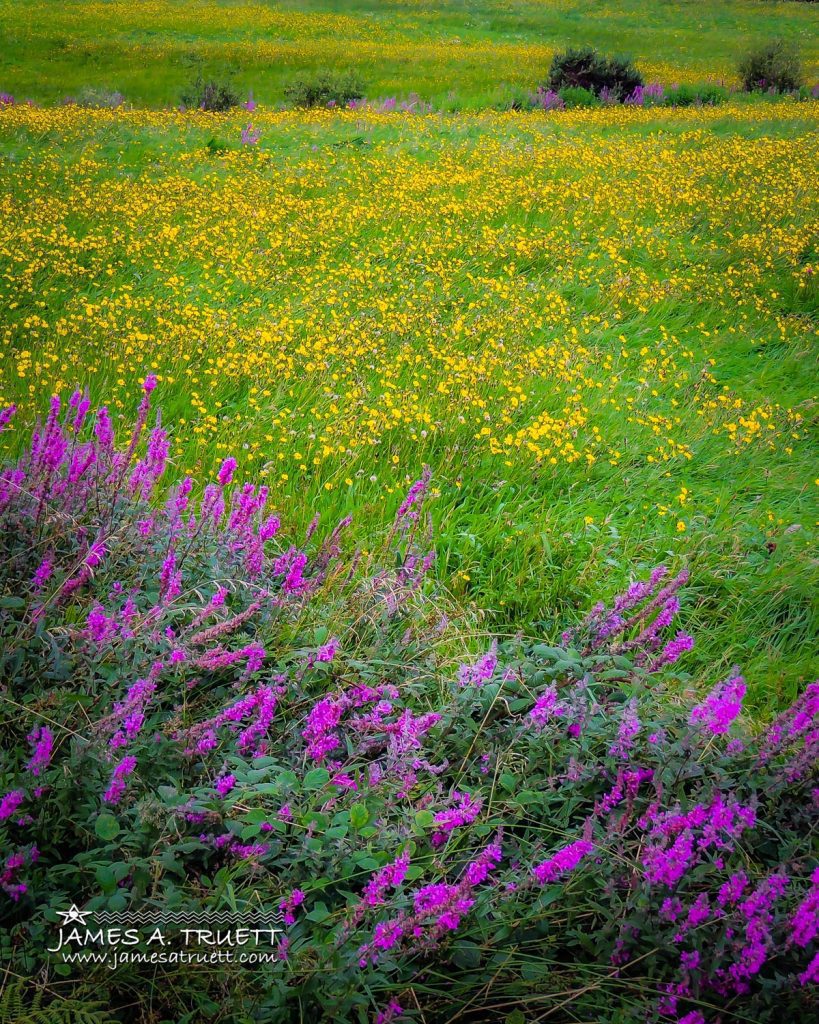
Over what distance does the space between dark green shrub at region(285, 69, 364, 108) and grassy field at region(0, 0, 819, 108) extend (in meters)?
0.51

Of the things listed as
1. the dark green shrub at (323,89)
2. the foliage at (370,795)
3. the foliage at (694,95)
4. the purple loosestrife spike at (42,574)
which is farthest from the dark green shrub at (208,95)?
the purple loosestrife spike at (42,574)

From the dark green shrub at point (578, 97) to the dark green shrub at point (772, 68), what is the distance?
4.41m

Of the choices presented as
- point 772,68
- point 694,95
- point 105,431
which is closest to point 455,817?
point 105,431

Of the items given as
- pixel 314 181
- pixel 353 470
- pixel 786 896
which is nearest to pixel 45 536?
pixel 353 470

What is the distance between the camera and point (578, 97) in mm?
17891

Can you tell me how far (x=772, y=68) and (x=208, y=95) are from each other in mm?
14378

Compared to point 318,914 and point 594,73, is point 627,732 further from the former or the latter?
point 594,73

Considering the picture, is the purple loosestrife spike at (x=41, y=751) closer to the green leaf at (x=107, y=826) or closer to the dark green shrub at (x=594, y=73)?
the green leaf at (x=107, y=826)

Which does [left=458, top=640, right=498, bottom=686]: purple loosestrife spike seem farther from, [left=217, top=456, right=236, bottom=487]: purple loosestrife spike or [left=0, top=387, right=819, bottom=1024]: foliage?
[left=217, top=456, right=236, bottom=487]: purple loosestrife spike

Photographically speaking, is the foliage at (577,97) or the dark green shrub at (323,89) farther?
the foliage at (577,97)

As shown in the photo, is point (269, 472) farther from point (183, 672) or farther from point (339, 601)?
point (183, 672)

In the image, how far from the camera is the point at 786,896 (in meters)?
1.83

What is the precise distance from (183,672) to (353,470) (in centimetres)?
213

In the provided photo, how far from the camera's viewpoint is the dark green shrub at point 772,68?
17781 mm
